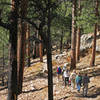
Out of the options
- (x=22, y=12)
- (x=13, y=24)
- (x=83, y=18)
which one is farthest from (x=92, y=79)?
(x=13, y=24)

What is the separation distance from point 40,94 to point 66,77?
2.28m

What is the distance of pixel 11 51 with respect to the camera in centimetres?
727

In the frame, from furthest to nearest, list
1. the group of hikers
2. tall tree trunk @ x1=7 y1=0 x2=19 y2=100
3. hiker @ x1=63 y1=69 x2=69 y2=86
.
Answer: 1. hiker @ x1=63 y1=69 x2=69 y2=86
2. the group of hikers
3. tall tree trunk @ x1=7 y1=0 x2=19 y2=100

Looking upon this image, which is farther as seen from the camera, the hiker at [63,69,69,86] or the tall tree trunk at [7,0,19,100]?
the hiker at [63,69,69,86]

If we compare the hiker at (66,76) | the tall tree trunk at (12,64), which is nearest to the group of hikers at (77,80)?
the hiker at (66,76)

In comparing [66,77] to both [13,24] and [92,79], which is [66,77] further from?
[13,24]

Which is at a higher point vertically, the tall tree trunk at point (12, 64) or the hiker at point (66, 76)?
the tall tree trunk at point (12, 64)

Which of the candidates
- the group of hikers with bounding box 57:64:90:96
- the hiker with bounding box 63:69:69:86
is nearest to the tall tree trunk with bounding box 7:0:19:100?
the group of hikers with bounding box 57:64:90:96

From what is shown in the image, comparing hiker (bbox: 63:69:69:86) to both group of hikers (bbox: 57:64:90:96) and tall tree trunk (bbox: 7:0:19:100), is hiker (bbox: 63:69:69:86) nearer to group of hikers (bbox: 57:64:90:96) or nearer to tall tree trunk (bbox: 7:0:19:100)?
group of hikers (bbox: 57:64:90:96)

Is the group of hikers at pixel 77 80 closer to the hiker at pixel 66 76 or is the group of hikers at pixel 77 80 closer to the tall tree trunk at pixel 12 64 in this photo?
the hiker at pixel 66 76

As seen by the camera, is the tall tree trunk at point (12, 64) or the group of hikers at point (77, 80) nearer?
the tall tree trunk at point (12, 64)

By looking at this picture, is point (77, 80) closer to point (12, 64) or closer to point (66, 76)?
point (66, 76)

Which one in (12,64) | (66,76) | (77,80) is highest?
(12,64)

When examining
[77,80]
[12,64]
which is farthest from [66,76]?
[12,64]
